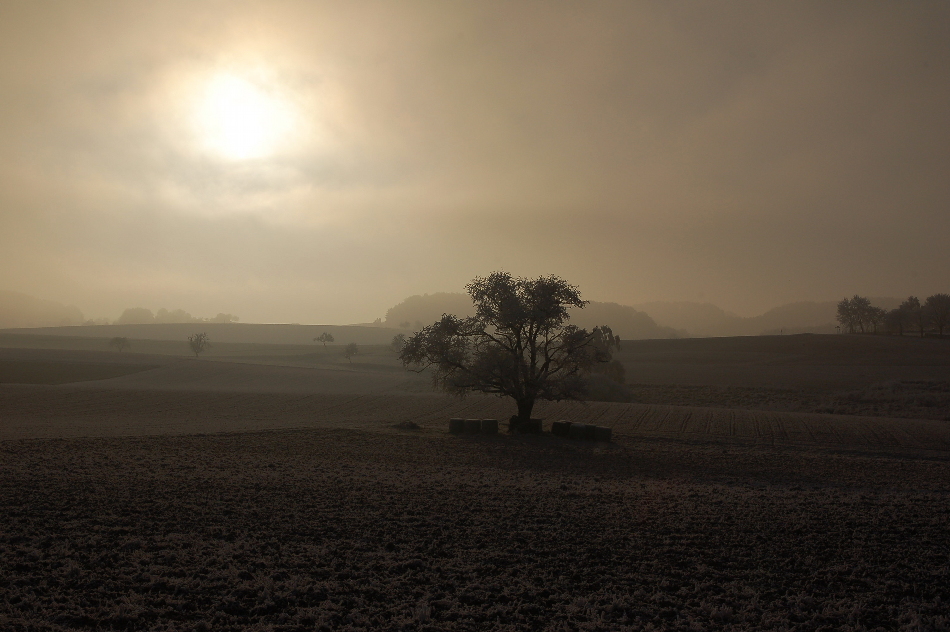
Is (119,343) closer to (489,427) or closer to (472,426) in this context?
(472,426)

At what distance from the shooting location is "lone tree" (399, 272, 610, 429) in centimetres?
3250

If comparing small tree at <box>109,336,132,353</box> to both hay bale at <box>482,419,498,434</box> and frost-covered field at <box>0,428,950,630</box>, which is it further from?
frost-covered field at <box>0,428,950,630</box>

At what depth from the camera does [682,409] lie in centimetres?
4162

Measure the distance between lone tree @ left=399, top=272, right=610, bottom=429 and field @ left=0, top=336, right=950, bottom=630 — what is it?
3230 mm

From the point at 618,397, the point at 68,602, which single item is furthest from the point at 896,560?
the point at 618,397

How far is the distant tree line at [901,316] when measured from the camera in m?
109

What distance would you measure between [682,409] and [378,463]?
2698 cm

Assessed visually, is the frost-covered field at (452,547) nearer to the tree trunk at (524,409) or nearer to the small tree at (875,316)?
the tree trunk at (524,409)

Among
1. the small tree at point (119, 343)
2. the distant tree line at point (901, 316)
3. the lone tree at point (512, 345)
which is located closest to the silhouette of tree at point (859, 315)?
the distant tree line at point (901, 316)

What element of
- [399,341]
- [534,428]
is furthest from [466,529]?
[399,341]

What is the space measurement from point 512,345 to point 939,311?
112m

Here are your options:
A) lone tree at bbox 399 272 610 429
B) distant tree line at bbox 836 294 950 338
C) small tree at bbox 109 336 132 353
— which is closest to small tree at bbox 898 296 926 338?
distant tree line at bbox 836 294 950 338

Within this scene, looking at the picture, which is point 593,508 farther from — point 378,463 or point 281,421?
point 281,421

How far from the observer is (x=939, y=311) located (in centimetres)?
10875
